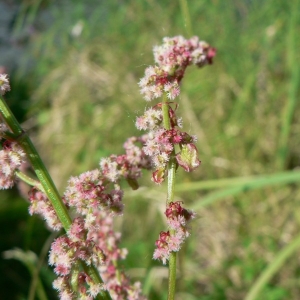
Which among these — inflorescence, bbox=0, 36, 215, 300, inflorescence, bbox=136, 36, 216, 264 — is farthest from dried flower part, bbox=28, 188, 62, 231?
inflorescence, bbox=136, 36, 216, 264

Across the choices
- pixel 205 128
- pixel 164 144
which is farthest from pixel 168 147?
pixel 205 128

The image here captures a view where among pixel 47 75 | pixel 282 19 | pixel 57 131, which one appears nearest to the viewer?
pixel 282 19

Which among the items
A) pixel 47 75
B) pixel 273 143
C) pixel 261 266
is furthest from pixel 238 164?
pixel 47 75

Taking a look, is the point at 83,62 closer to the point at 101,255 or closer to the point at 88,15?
the point at 88,15

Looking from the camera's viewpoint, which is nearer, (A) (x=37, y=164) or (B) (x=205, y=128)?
(A) (x=37, y=164)

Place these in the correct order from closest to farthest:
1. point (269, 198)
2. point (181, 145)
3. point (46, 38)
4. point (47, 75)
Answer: point (181, 145), point (269, 198), point (46, 38), point (47, 75)

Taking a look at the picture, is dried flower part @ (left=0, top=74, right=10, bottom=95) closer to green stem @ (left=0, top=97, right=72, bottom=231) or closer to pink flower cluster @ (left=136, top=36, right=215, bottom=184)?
green stem @ (left=0, top=97, right=72, bottom=231)

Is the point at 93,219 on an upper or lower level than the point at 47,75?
lower

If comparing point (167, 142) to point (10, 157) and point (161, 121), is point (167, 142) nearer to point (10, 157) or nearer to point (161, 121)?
point (161, 121)
